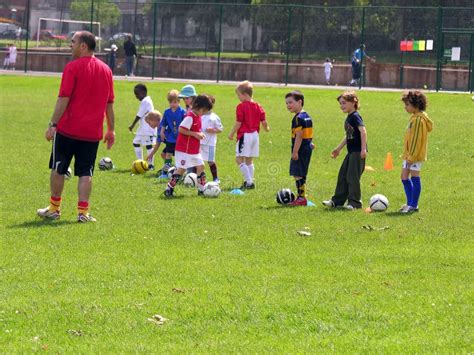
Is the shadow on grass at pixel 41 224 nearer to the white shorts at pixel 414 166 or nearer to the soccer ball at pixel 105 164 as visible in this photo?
the white shorts at pixel 414 166

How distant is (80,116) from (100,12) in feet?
141

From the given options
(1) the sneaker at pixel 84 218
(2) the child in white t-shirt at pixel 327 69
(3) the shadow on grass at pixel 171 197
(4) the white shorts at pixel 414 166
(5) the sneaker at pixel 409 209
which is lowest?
(1) the sneaker at pixel 84 218

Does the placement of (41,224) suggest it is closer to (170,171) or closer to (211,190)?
(211,190)

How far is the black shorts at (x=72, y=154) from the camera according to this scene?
36.6ft

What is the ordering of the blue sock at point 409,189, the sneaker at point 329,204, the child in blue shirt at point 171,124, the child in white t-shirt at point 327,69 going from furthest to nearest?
the child in white t-shirt at point 327,69 → the child in blue shirt at point 171,124 → the sneaker at point 329,204 → the blue sock at point 409,189

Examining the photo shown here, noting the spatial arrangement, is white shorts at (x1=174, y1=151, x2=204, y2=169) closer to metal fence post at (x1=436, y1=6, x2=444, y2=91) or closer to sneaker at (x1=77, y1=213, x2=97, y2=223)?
sneaker at (x1=77, y1=213, x2=97, y2=223)

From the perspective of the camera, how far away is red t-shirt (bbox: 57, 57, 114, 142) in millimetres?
10898

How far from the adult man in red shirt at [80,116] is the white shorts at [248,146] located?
378 centimetres

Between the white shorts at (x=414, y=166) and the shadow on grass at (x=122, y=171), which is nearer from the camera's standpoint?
→ the white shorts at (x=414, y=166)

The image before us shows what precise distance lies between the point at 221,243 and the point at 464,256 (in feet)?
Result: 7.90

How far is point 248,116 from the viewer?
14773 millimetres

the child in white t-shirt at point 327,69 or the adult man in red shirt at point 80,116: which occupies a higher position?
the child in white t-shirt at point 327,69

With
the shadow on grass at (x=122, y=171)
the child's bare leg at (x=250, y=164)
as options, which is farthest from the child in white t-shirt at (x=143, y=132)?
the child's bare leg at (x=250, y=164)

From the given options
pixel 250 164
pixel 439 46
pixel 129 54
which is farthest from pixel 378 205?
pixel 129 54
